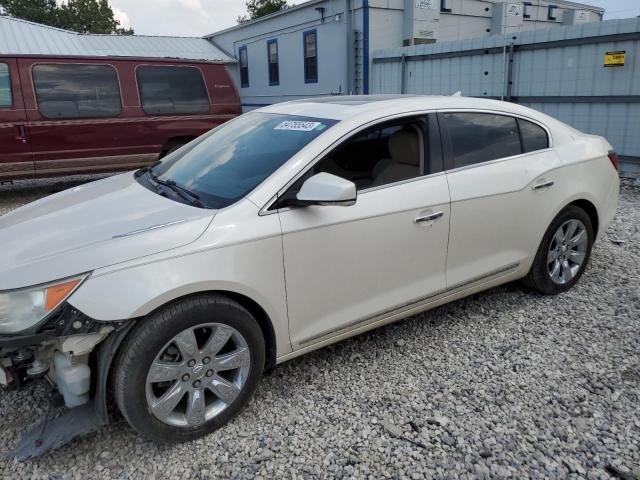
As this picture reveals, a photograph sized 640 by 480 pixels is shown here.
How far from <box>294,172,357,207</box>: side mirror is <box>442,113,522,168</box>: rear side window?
1.05 meters

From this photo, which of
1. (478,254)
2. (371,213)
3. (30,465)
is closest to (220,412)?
(30,465)

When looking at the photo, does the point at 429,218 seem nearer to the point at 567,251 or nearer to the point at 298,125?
the point at 298,125

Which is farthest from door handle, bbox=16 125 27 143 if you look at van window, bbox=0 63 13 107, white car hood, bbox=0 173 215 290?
white car hood, bbox=0 173 215 290

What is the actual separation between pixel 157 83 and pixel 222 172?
604 cm

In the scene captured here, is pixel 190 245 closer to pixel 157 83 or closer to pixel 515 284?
pixel 515 284

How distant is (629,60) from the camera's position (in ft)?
25.3

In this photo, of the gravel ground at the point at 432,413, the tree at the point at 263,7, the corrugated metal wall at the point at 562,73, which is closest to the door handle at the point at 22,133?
the gravel ground at the point at 432,413

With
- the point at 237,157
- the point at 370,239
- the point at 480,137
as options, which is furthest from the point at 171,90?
the point at 370,239

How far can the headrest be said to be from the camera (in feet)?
10.4

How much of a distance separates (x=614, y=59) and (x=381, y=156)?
661 centimetres

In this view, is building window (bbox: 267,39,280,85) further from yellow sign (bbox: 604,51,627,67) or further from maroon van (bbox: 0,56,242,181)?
yellow sign (bbox: 604,51,627,67)

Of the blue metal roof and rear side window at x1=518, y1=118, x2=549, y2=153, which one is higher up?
the blue metal roof

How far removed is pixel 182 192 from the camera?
9.41ft

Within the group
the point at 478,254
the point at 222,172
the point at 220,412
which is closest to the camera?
the point at 220,412
